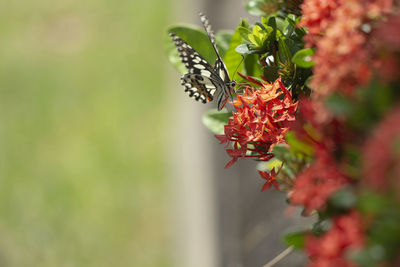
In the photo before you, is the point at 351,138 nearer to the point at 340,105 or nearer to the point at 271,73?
the point at 340,105

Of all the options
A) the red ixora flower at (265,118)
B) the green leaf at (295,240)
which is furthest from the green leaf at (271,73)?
the green leaf at (295,240)

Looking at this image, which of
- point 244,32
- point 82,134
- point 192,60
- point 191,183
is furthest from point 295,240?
point 82,134

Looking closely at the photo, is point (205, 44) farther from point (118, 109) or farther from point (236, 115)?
point (118, 109)

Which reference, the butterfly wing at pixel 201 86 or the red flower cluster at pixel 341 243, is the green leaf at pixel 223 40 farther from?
the red flower cluster at pixel 341 243

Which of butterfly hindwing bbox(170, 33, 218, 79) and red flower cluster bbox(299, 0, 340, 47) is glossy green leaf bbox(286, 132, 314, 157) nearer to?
red flower cluster bbox(299, 0, 340, 47)

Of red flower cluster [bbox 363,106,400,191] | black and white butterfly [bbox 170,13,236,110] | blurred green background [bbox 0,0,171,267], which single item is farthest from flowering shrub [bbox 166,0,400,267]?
blurred green background [bbox 0,0,171,267]

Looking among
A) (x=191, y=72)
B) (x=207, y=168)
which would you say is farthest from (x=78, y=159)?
(x=191, y=72)
